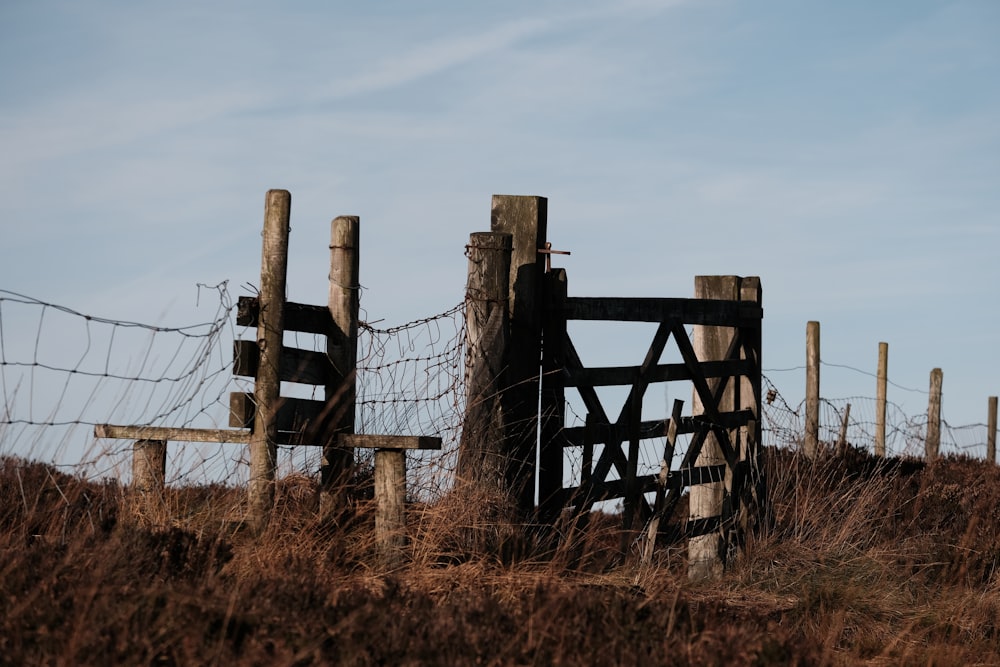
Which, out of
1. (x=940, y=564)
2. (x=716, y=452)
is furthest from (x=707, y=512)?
(x=940, y=564)

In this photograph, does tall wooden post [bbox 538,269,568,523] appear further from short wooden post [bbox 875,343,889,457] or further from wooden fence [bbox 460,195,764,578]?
short wooden post [bbox 875,343,889,457]

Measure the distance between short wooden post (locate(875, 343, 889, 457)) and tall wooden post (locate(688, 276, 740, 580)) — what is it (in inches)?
343

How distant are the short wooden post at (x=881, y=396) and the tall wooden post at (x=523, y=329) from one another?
1176 cm

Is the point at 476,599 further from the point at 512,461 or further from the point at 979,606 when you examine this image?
the point at 979,606

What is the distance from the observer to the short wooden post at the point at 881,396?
1745cm

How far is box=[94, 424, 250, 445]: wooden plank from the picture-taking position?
20.6 feet

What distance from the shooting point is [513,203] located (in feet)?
24.1

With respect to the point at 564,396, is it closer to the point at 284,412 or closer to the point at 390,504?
the point at 390,504

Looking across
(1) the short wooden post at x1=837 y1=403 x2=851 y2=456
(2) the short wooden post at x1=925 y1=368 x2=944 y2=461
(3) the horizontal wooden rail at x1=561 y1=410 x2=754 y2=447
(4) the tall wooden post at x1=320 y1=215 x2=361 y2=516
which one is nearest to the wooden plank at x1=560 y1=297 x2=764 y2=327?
(3) the horizontal wooden rail at x1=561 y1=410 x2=754 y2=447

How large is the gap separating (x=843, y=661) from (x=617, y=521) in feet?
20.0

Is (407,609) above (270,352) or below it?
below

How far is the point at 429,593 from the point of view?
5.64 m

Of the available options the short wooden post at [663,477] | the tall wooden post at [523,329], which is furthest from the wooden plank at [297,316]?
the short wooden post at [663,477]

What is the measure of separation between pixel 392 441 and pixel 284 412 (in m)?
0.69
